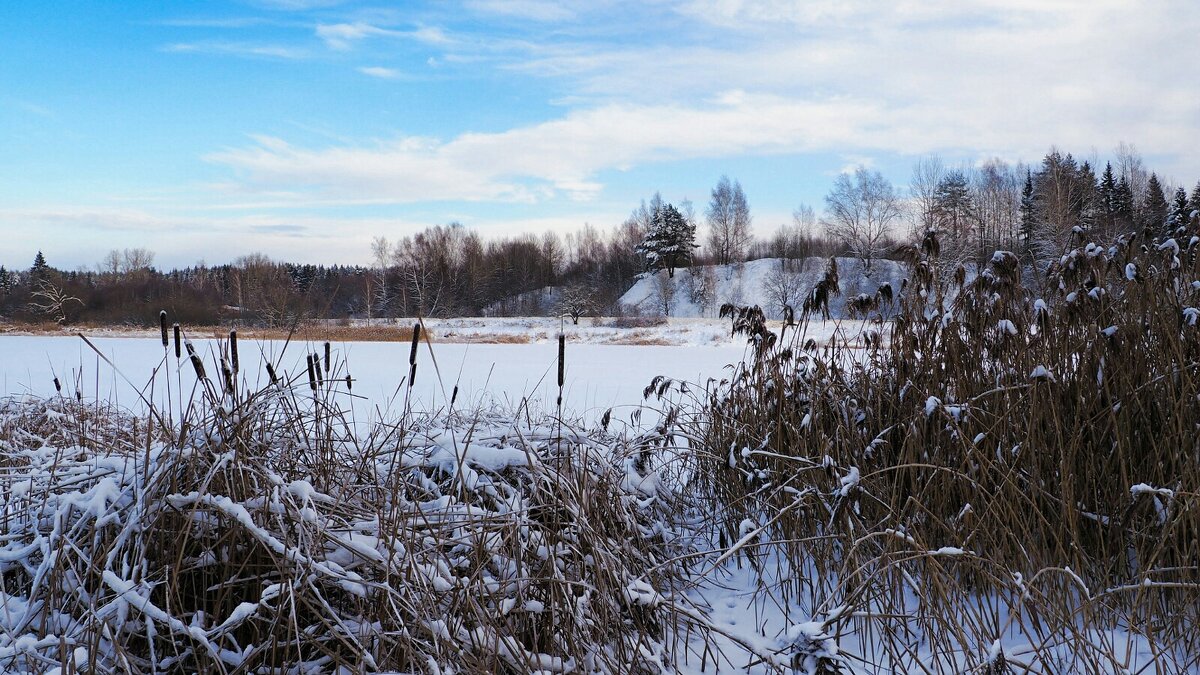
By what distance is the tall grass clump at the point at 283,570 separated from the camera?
158 centimetres

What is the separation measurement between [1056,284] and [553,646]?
2709mm

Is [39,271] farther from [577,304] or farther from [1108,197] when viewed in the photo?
[577,304]

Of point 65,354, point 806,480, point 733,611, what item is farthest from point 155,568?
point 65,354

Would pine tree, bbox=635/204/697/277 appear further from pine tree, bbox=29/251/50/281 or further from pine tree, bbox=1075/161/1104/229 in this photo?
pine tree, bbox=1075/161/1104/229

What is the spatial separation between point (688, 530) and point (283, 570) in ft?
Answer: 7.11

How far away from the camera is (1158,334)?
8.42ft

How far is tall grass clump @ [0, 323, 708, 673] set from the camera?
5.18 feet

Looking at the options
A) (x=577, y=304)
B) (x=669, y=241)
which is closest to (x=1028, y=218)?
(x=577, y=304)

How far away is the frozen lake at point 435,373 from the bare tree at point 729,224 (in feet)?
125

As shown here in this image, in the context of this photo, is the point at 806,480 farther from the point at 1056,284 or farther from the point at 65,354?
the point at 65,354

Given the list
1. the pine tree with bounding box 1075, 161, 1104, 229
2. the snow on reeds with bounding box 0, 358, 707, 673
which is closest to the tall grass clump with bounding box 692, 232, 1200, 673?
the snow on reeds with bounding box 0, 358, 707, 673

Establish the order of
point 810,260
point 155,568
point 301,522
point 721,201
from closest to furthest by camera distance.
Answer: point 301,522 → point 155,568 → point 810,260 → point 721,201

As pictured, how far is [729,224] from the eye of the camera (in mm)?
55500

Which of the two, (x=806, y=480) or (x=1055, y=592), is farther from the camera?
(x=806, y=480)
